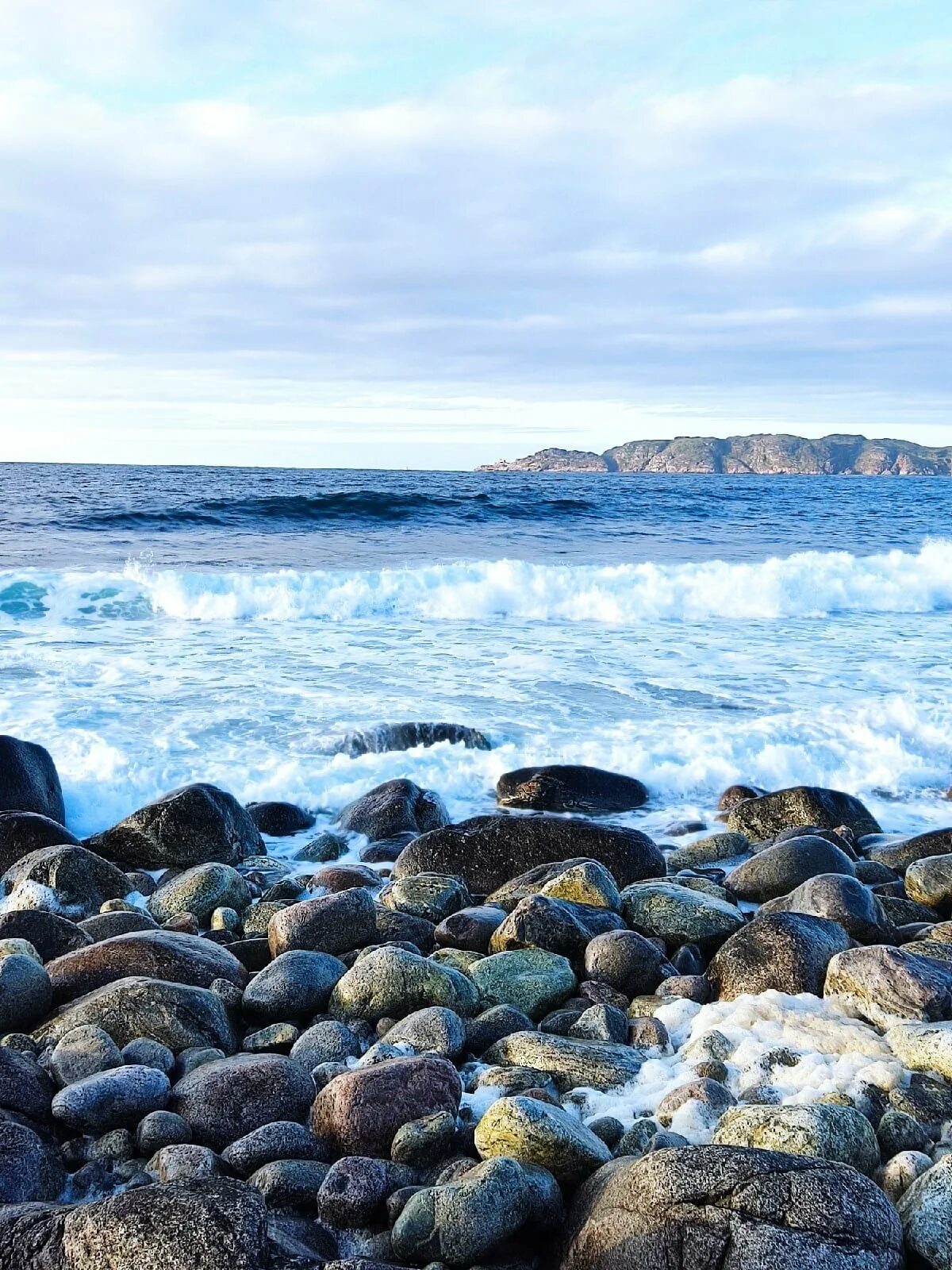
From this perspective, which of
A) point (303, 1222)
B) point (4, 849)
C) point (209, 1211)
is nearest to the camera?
point (209, 1211)

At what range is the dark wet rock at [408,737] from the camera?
9172mm

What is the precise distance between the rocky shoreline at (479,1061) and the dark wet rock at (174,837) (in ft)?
1.35

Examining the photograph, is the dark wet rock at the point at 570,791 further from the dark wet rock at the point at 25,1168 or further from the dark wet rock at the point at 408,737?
the dark wet rock at the point at 25,1168

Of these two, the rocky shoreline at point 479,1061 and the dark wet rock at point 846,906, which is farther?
Answer: the dark wet rock at point 846,906

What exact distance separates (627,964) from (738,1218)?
7.19ft

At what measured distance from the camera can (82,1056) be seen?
3510mm

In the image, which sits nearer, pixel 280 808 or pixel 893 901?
pixel 893 901

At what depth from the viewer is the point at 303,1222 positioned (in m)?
2.83

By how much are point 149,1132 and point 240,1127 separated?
11.3 inches

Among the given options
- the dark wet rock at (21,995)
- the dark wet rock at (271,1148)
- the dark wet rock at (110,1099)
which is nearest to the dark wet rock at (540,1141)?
the dark wet rock at (271,1148)

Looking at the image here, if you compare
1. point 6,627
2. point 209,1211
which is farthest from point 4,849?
point 6,627

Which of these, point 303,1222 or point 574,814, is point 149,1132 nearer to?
point 303,1222

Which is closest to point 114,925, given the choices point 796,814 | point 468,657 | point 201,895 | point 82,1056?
point 201,895

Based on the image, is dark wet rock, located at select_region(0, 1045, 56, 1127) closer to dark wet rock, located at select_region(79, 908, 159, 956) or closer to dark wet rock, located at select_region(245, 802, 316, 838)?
dark wet rock, located at select_region(79, 908, 159, 956)
